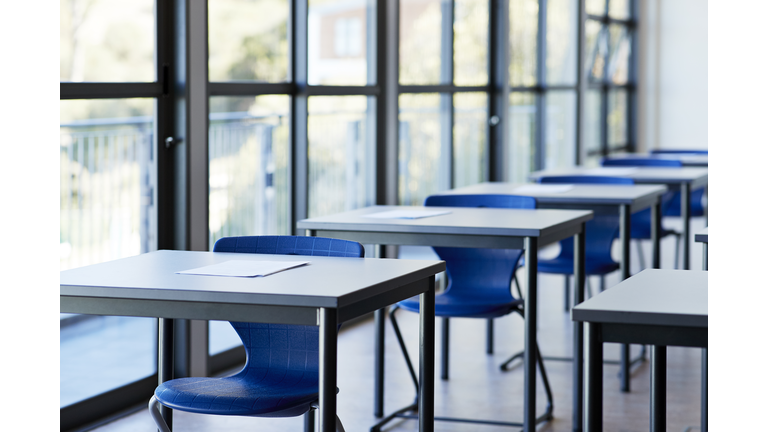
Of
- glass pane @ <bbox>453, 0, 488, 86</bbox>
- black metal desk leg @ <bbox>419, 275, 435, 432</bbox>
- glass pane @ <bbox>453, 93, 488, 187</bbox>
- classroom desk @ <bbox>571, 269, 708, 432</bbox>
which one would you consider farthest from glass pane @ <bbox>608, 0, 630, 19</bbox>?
classroom desk @ <bbox>571, 269, 708, 432</bbox>

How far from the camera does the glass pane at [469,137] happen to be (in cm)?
645

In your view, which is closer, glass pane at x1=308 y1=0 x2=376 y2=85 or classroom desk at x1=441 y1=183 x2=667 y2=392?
classroom desk at x1=441 y1=183 x2=667 y2=392

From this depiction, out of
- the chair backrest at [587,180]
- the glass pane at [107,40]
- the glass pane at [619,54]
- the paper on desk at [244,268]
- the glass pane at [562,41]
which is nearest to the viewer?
the paper on desk at [244,268]

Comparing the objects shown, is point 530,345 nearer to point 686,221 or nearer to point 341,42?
point 686,221

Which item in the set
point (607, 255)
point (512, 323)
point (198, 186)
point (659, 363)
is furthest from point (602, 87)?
point (659, 363)

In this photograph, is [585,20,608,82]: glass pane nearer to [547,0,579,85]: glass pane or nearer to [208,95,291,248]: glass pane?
[547,0,579,85]: glass pane

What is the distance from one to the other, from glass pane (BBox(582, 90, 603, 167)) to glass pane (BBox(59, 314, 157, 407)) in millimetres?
5996

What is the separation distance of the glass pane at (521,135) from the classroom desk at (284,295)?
487cm

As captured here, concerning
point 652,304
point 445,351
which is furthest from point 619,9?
point 652,304

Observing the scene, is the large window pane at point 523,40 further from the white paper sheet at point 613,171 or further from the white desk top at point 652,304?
the white desk top at point 652,304

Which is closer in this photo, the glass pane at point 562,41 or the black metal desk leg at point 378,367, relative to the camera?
the black metal desk leg at point 378,367

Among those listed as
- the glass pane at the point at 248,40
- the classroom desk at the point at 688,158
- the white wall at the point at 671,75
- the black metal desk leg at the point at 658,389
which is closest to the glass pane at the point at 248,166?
the glass pane at the point at 248,40

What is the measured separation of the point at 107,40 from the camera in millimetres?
3463

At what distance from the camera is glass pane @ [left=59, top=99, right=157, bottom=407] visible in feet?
11.1
